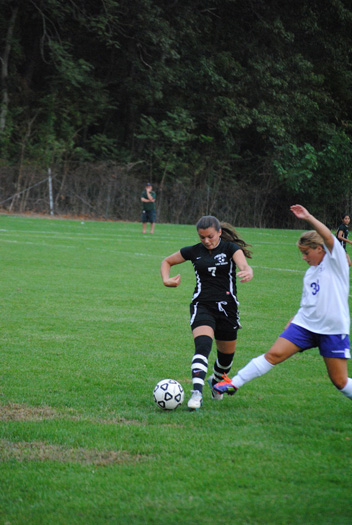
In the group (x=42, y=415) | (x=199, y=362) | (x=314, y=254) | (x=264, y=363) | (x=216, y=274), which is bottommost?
(x=42, y=415)

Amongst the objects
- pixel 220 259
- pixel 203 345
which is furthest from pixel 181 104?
pixel 203 345

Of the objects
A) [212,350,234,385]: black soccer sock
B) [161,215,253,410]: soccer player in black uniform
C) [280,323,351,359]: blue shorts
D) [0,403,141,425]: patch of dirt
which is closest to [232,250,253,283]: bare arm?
[161,215,253,410]: soccer player in black uniform

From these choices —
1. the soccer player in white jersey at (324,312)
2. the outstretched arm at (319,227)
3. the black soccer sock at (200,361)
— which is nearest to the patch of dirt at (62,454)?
the black soccer sock at (200,361)

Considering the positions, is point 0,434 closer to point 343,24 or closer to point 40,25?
point 40,25

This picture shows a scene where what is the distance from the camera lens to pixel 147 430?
194 inches

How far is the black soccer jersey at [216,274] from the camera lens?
5922mm

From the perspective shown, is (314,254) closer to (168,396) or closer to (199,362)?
(199,362)

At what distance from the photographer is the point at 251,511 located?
3.52m

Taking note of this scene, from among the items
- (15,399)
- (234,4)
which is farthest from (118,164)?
(15,399)

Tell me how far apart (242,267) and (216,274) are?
285mm

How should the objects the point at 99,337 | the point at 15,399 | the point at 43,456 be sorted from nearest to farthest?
the point at 43,456
the point at 15,399
the point at 99,337

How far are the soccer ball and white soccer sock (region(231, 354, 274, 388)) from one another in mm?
460

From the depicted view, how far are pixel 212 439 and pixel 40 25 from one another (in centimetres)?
3767

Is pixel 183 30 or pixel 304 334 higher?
pixel 183 30
